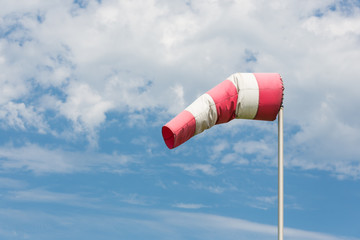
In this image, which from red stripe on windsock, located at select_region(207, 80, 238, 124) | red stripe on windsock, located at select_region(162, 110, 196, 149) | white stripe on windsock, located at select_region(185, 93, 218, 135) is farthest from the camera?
red stripe on windsock, located at select_region(207, 80, 238, 124)

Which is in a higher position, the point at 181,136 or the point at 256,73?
the point at 256,73

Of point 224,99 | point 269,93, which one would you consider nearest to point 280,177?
point 269,93

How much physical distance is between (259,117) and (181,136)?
120 centimetres

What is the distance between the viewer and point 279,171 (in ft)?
19.0

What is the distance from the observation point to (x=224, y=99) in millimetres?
5695

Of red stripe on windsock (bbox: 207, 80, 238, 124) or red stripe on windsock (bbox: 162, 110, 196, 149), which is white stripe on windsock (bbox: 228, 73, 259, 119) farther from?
red stripe on windsock (bbox: 162, 110, 196, 149)

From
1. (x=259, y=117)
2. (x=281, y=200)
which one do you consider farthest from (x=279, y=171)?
(x=259, y=117)

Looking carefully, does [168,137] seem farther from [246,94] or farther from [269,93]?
[269,93]

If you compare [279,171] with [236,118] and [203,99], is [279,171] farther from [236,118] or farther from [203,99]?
[203,99]

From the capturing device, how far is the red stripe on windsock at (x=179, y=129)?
17.5ft

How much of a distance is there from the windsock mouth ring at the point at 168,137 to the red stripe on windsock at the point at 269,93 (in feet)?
4.21

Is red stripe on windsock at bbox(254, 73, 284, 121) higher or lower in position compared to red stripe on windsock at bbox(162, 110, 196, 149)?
higher

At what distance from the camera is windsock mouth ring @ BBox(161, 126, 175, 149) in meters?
5.39

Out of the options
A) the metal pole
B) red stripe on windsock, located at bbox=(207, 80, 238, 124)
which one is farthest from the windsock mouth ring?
the metal pole
